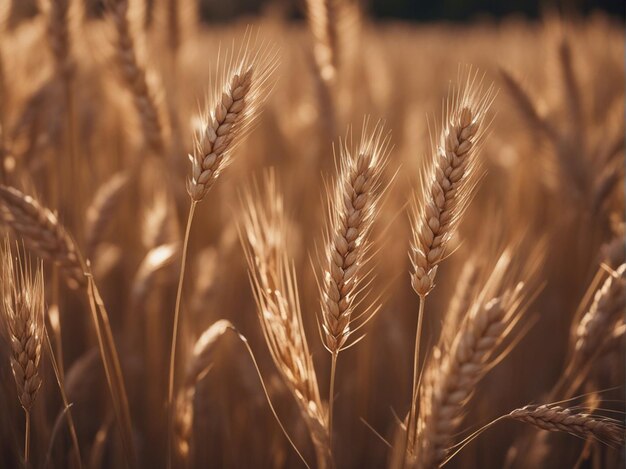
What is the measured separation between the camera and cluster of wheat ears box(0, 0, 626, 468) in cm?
88

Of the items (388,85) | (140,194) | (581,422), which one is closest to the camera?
(581,422)

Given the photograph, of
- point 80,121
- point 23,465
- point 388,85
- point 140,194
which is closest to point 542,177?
point 388,85

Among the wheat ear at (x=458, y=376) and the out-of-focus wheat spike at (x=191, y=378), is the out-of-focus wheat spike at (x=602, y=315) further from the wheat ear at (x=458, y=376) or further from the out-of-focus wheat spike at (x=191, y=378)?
the out-of-focus wheat spike at (x=191, y=378)

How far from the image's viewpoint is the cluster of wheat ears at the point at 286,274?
2.89 ft

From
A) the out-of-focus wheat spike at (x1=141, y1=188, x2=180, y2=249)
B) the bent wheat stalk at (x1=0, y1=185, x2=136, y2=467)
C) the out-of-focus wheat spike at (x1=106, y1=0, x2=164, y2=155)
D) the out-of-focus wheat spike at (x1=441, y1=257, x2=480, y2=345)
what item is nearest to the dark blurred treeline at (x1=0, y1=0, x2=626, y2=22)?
the out-of-focus wheat spike at (x1=141, y1=188, x2=180, y2=249)

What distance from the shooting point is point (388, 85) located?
2.89 meters

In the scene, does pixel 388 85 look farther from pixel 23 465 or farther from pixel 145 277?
pixel 23 465

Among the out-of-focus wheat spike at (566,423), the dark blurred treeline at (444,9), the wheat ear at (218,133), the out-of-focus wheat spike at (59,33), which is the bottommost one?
the out-of-focus wheat spike at (566,423)

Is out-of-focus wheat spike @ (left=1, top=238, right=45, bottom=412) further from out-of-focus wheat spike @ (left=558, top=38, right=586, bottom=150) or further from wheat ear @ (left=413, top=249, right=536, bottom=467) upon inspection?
out-of-focus wheat spike @ (left=558, top=38, right=586, bottom=150)

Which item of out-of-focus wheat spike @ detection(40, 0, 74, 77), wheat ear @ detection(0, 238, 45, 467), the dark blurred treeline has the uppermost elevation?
the dark blurred treeline

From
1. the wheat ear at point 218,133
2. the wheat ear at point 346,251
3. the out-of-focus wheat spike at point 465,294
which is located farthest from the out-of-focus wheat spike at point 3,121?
the out-of-focus wheat spike at point 465,294

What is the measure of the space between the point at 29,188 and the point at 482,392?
1.40 metres

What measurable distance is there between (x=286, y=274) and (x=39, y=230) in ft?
1.47

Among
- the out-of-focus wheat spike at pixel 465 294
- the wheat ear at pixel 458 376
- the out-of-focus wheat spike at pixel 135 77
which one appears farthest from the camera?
the out-of-focus wheat spike at pixel 135 77
